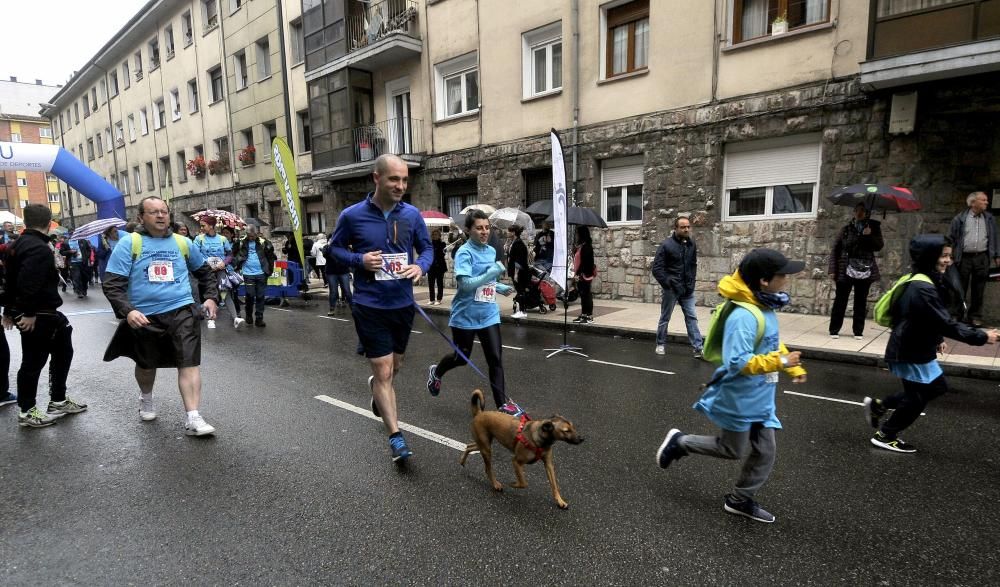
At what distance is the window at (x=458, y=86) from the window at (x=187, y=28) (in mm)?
17430

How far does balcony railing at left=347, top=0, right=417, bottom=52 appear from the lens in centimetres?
1527

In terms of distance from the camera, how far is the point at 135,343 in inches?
169

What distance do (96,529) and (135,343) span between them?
5.97 feet

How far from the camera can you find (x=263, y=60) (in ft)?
71.2

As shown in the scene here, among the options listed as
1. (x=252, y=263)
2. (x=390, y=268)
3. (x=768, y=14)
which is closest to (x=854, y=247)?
(x=768, y=14)

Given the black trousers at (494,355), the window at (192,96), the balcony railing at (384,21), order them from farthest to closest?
1. the window at (192,96)
2. the balcony railing at (384,21)
3. the black trousers at (494,355)

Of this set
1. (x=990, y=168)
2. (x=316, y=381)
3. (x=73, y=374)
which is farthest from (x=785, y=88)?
(x=73, y=374)

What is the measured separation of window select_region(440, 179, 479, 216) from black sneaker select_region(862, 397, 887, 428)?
11577mm

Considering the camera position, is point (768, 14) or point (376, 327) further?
point (768, 14)

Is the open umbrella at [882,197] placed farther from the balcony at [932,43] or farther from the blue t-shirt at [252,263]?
the blue t-shirt at [252,263]

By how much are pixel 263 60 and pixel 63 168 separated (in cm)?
1169

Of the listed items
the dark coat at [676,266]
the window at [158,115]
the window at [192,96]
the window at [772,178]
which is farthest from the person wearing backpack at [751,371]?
the window at [158,115]

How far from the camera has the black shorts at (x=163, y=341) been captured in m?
4.21

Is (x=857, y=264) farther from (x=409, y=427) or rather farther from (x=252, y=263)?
(x=252, y=263)
